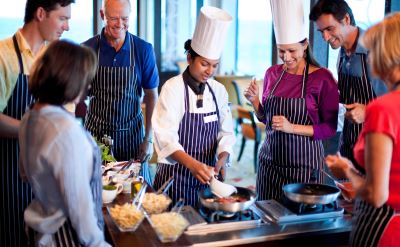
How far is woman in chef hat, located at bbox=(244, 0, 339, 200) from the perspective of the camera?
2.35 meters

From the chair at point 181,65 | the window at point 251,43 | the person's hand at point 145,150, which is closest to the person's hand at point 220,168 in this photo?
the person's hand at point 145,150

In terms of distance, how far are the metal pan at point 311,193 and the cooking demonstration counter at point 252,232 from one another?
6cm

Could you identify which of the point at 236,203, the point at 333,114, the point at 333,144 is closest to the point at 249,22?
the point at 333,144

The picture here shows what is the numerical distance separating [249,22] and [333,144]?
4.95 m

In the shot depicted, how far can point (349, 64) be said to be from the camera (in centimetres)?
237

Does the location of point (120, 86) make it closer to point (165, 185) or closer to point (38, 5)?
point (38, 5)

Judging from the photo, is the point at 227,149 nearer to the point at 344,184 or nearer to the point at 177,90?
the point at 177,90

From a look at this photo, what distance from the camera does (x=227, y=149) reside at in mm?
2309

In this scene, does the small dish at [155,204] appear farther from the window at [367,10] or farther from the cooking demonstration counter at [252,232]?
the window at [367,10]

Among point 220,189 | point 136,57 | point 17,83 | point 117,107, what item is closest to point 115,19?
point 136,57

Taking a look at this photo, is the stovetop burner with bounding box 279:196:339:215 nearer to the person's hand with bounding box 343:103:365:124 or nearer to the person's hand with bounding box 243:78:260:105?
the person's hand with bounding box 343:103:365:124

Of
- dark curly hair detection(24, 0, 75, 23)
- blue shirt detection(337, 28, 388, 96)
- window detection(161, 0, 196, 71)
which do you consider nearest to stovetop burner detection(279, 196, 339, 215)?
blue shirt detection(337, 28, 388, 96)

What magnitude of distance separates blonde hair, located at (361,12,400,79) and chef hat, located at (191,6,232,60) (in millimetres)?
911

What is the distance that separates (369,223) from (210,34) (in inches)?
41.7
